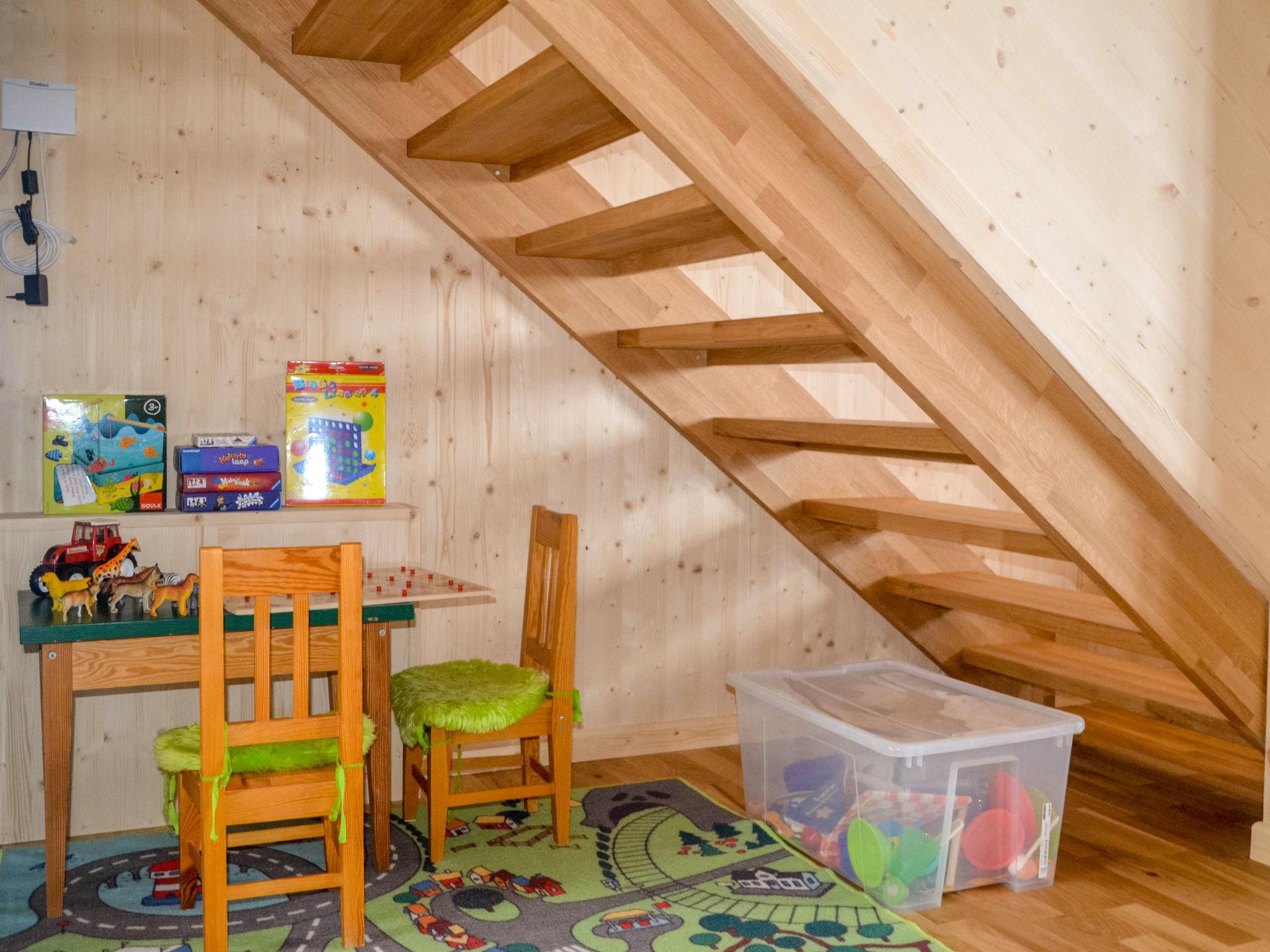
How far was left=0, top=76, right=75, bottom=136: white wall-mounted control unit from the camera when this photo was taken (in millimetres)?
2811

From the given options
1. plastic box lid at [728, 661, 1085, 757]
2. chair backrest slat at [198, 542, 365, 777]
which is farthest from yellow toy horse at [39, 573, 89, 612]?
plastic box lid at [728, 661, 1085, 757]

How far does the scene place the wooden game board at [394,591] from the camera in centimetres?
262

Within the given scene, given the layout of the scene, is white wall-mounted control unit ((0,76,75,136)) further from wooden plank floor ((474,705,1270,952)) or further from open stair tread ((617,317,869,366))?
wooden plank floor ((474,705,1270,952))

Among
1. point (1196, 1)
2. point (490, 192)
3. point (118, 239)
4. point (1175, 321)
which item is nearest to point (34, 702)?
point (118, 239)

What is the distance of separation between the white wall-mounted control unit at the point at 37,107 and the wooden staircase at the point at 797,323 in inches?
18.3

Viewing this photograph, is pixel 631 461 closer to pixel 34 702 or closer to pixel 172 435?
pixel 172 435

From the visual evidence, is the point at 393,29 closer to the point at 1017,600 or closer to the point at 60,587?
the point at 60,587

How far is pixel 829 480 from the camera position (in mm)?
3568

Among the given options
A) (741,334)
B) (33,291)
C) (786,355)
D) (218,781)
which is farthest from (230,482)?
(786,355)

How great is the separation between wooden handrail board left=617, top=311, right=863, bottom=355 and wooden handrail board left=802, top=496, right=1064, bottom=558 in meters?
0.58

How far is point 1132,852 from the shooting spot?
2.87 metres

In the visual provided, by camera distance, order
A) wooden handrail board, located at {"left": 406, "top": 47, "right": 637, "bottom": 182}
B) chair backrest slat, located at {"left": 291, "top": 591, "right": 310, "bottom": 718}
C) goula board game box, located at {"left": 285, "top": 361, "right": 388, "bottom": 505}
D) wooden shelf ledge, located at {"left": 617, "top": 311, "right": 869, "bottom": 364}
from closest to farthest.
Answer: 1. chair backrest slat, located at {"left": 291, "top": 591, "right": 310, "bottom": 718}
2. wooden handrail board, located at {"left": 406, "top": 47, "right": 637, "bottom": 182}
3. wooden shelf ledge, located at {"left": 617, "top": 311, "right": 869, "bottom": 364}
4. goula board game box, located at {"left": 285, "top": 361, "right": 388, "bottom": 505}

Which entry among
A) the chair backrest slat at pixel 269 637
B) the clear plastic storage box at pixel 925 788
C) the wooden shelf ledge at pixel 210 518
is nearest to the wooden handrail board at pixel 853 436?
the clear plastic storage box at pixel 925 788

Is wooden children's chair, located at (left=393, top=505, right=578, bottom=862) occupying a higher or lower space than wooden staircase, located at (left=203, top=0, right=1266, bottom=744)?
lower
